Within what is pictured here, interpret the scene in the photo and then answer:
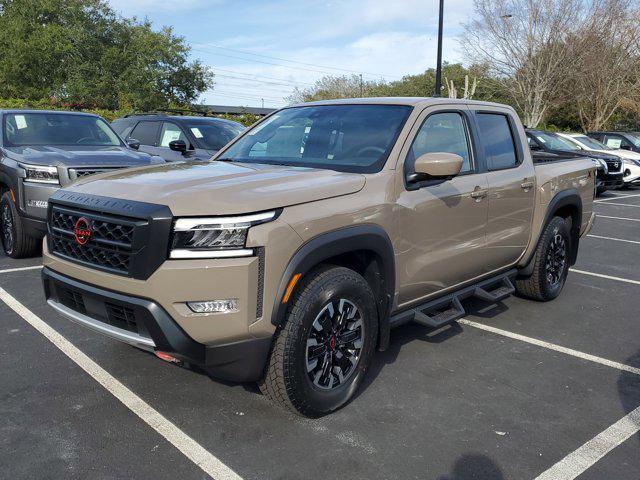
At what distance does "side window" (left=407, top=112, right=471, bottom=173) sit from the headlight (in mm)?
4349

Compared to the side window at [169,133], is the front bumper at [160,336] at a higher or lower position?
lower

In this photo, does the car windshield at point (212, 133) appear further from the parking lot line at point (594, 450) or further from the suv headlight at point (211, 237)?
the parking lot line at point (594, 450)

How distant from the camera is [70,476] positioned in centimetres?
275

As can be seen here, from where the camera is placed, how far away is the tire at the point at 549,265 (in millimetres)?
5492

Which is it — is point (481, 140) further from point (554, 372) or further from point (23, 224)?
point (23, 224)

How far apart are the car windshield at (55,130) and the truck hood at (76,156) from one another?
0.32m

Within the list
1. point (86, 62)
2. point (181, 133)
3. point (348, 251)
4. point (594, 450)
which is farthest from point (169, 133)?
point (86, 62)

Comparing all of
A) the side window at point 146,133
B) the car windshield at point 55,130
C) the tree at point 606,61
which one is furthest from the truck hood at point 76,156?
the tree at point 606,61

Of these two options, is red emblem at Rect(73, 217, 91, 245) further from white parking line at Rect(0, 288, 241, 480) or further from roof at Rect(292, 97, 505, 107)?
roof at Rect(292, 97, 505, 107)

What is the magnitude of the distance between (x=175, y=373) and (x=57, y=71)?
3974cm

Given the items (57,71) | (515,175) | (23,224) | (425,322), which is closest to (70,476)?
(425,322)

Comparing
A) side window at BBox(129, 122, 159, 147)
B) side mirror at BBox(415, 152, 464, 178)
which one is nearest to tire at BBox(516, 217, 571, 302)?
side mirror at BBox(415, 152, 464, 178)

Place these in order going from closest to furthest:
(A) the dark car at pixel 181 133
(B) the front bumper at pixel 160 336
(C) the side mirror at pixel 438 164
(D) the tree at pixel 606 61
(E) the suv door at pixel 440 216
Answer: (B) the front bumper at pixel 160 336 < (C) the side mirror at pixel 438 164 < (E) the suv door at pixel 440 216 < (A) the dark car at pixel 181 133 < (D) the tree at pixel 606 61

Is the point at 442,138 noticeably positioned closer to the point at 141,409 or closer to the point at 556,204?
the point at 556,204
